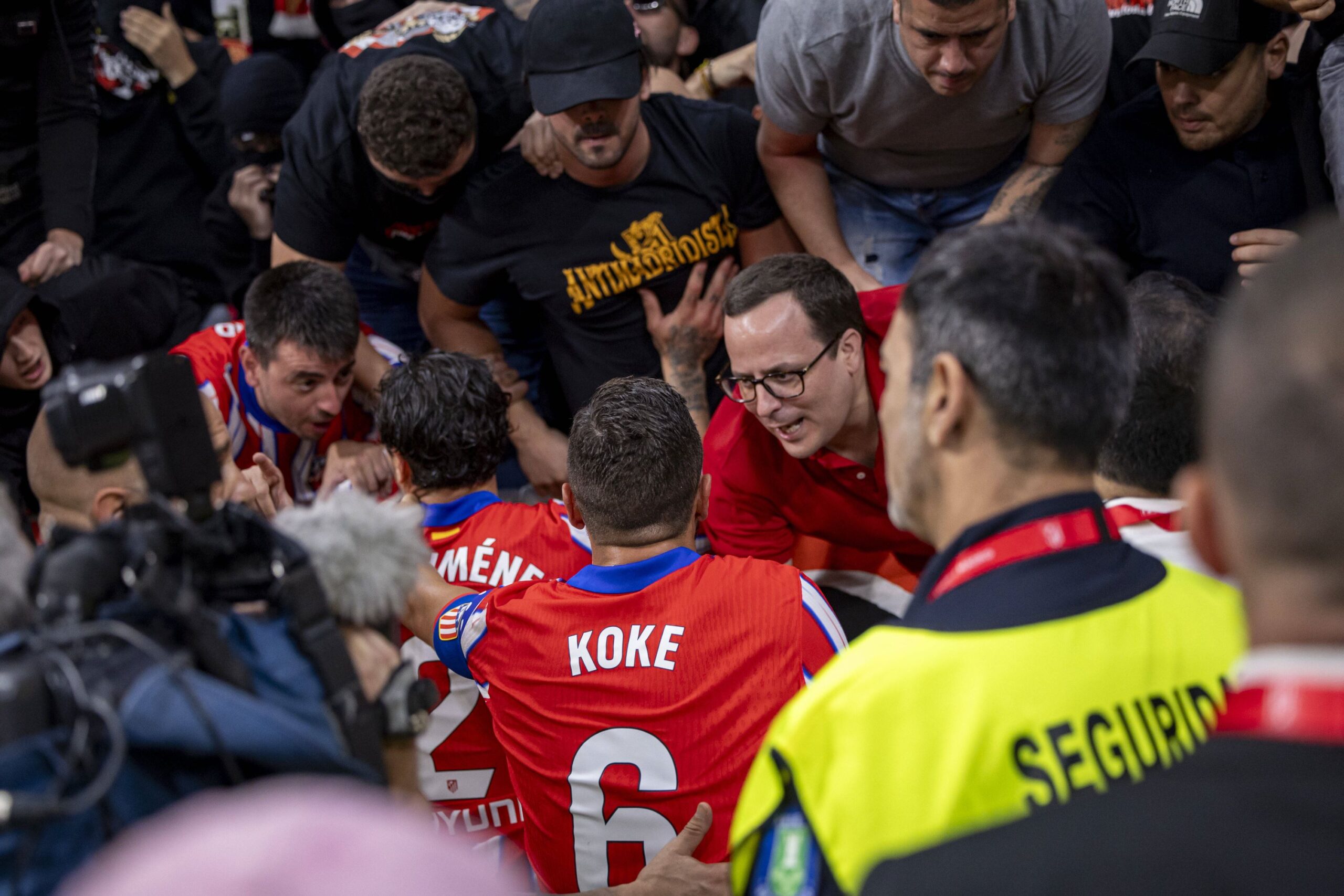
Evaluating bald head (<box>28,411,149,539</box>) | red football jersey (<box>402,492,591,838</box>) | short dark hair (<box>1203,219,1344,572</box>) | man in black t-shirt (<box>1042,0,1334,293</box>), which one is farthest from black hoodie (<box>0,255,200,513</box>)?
short dark hair (<box>1203,219,1344,572</box>)

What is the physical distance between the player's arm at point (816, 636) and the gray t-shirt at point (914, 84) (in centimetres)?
167

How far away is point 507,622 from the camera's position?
2180mm

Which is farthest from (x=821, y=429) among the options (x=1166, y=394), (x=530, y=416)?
(x=530, y=416)

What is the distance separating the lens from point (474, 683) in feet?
8.16

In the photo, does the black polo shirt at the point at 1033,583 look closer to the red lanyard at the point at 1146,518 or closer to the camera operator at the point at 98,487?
the red lanyard at the point at 1146,518

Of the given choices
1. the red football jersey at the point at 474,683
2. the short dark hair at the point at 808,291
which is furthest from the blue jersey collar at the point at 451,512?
the short dark hair at the point at 808,291

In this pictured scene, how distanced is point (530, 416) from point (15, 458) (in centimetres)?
159

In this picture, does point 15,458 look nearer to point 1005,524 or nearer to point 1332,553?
point 1005,524

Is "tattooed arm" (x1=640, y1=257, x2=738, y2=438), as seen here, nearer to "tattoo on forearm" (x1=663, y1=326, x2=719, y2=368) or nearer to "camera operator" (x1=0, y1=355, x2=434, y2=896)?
"tattoo on forearm" (x1=663, y1=326, x2=719, y2=368)

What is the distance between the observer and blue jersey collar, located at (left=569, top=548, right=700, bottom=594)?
2.15 metres

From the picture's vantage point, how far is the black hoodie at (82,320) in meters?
3.50

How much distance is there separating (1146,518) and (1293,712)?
1.12 metres

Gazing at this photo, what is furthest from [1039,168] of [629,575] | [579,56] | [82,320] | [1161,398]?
[82,320]

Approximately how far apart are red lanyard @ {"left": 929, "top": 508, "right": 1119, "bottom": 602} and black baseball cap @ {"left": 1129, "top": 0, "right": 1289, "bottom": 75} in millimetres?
2084
